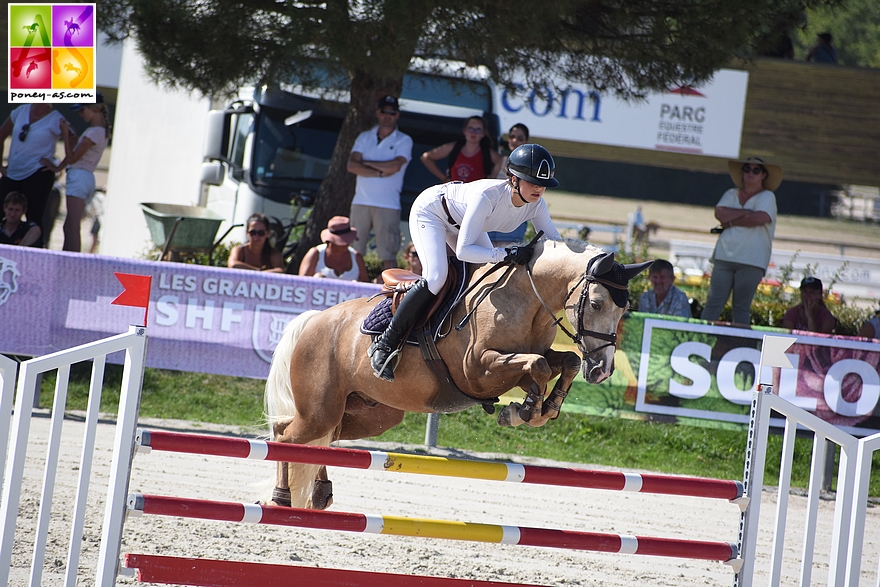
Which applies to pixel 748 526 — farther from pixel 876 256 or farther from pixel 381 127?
pixel 876 256

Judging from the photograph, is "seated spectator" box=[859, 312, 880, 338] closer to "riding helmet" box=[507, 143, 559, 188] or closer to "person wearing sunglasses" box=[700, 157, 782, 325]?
"person wearing sunglasses" box=[700, 157, 782, 325]

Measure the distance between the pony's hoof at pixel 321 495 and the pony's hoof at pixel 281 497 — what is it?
0.16 meters

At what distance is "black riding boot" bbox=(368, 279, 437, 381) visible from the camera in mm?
4406

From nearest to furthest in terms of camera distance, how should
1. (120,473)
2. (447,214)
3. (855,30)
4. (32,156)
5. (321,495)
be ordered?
(120,473)
(447,214)
(321,495)
(32,156)
(855,30)

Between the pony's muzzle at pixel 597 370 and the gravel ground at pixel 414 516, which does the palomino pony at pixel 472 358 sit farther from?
the gravel ground at pixel 414 516

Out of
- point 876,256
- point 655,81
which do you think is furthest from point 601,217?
point 655,81

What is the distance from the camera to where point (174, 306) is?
7.36 m

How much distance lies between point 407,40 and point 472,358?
13.6ft

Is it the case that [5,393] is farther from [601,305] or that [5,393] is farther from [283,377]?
[601,305]

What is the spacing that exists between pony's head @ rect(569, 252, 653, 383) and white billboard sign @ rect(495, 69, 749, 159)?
31.1 ft

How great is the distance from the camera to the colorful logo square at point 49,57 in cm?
664

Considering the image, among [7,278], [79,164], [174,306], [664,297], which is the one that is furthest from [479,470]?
[79,164]

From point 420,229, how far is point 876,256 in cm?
2103

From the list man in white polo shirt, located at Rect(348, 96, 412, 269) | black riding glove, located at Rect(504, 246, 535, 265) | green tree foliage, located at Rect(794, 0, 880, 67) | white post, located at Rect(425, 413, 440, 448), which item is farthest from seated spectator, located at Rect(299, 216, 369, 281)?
green tree foliage, located at Rect(794, 0, 880, 67)
